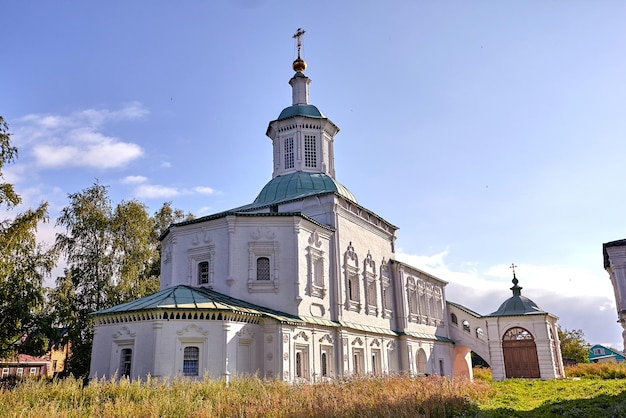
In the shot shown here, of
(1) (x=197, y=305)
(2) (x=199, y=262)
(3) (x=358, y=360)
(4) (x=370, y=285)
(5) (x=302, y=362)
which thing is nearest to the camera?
(1) (x=197, y=305)

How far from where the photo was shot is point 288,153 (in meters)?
29.0

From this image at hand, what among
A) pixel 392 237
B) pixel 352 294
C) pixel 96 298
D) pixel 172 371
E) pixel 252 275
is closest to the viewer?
pixel 172 371

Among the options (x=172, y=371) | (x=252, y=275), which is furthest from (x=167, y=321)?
(x=252, y=275)

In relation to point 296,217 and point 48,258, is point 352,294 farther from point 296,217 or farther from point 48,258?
point 48,258

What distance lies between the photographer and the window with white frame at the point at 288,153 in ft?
94.2

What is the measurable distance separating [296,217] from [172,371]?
786cm

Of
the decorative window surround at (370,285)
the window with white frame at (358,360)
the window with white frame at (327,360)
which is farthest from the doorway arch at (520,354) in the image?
the window with white frame at (327,360)

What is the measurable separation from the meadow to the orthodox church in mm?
3602

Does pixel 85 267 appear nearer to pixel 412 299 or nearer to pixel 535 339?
pixel 412 299

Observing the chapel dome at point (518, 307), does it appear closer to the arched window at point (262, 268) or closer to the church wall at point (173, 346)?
the arched window at point (262, 268)

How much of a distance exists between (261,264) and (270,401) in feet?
36.0

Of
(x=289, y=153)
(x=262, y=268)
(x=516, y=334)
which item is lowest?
(x=516, y=334)

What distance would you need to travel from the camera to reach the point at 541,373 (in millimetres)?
30859

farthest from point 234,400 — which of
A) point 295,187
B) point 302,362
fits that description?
point 295,187
